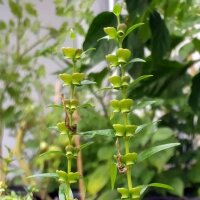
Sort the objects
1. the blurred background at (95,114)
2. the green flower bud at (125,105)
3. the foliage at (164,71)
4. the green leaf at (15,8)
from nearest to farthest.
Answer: the green flower bud at (125,105)
the foliage at (164,71)
the blurred background at (95,114)
the green leaf at (15,8)

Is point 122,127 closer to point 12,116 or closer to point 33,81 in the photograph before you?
point 12,116

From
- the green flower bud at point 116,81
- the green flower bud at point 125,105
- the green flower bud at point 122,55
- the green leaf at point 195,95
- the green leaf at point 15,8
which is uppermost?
the green leaf at point 15,8

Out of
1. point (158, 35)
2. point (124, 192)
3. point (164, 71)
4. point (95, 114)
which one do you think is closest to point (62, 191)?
point (124, 192)

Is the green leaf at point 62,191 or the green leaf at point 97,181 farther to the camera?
the green leaf at point 97,181

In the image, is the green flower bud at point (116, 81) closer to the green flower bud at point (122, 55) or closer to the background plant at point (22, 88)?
the green flower bud at point (122, 55)

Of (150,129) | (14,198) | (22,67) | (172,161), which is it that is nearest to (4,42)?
(22,67)

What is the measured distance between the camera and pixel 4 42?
42.1 inches

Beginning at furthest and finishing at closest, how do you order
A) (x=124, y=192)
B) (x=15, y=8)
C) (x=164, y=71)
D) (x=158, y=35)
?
(x=15, y=8), (x=164, y=71), (x=158, y=35), (x=124, y=192)

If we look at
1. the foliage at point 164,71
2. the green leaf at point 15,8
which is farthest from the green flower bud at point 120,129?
the green leaf at point 15,8

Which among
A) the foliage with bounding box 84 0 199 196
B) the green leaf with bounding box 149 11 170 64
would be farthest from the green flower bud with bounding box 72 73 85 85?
the green leaf with bounding box 149 11 170 64

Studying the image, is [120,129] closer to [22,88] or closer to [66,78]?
[66,78]

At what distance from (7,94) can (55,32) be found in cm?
19

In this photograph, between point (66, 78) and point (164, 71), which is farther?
point (164, 71)

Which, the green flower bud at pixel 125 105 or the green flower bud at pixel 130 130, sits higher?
the green flower bud at pixel 125 105
